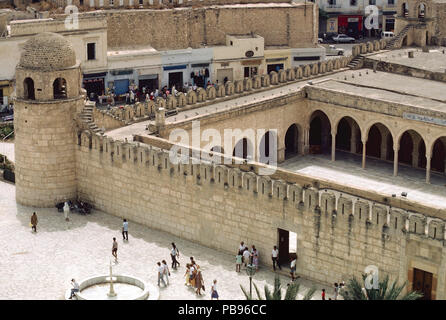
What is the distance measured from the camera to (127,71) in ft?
239

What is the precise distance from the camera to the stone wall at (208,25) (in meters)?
74.7

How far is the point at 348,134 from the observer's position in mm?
65125

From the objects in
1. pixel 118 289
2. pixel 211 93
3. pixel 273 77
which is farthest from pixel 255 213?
pixel 273 77

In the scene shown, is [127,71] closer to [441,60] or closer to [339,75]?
[339,75]

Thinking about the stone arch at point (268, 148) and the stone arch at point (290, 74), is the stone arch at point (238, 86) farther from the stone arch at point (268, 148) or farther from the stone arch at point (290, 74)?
the stone arch at point (290, 74)

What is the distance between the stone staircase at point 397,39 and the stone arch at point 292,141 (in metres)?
11.2

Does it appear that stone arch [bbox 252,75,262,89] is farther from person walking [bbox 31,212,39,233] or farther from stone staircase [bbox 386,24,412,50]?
person walking [bbox 31,212,39,233]

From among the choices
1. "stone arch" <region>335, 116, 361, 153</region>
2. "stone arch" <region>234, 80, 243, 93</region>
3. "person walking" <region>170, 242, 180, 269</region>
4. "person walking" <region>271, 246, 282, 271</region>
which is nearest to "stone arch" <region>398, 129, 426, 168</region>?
"stone arch" <region>335, 116, 361, 153</region>

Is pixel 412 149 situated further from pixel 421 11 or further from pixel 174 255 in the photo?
pixel 174 255

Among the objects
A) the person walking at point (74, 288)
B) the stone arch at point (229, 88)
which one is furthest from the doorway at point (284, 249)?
the stone arch at point (229, 88)

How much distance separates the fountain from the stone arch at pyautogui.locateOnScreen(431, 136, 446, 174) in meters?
23.1

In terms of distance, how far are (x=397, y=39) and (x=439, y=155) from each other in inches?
534

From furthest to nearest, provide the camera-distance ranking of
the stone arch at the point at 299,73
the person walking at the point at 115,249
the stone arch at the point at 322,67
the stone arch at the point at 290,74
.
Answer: the stone arch at the point at 322,67 → the stone arch at the point at 299,73 → the stone arch at the point at 290,74 → the person walking at the point at 115,249

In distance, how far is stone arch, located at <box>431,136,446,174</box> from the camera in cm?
6081
